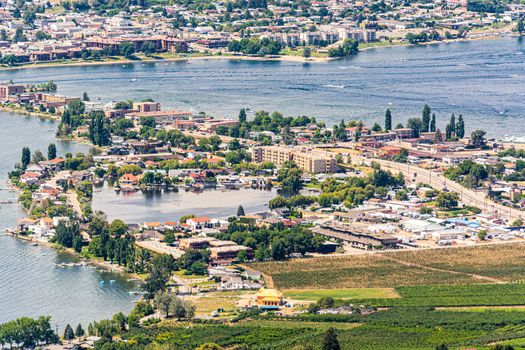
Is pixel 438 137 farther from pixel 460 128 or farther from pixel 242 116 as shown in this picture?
pixel 242 116

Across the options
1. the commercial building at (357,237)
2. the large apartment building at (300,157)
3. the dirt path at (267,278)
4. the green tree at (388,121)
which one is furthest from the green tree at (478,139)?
the dirt path at (267,278)

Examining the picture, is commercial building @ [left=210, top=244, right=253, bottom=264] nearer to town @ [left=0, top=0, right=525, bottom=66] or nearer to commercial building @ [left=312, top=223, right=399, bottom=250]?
commercial building @ [left=312, top=223, right=399, bottom=250]

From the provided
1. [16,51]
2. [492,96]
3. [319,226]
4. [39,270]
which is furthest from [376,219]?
[16,51]

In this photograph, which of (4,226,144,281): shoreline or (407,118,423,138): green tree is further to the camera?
(407,118,423,138): green tree

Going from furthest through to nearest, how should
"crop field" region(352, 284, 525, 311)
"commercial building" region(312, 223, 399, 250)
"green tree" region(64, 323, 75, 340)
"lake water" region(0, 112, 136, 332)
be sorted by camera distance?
"commercial building" region(312, 223, 399, 250)
"lake water" region(0, 112, 136, 332)
"crop field" region(352, 284, 525, 311)
"green tree" region(64, 323, 75, 340)

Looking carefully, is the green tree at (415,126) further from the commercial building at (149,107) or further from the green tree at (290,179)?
the commercial building at (149,107)

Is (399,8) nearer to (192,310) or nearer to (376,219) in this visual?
(376,219)

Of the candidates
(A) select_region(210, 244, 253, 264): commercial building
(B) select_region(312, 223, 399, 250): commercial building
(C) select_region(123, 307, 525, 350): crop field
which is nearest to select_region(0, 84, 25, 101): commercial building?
(B) select_region(312, 223, 399, 250): commercial building
